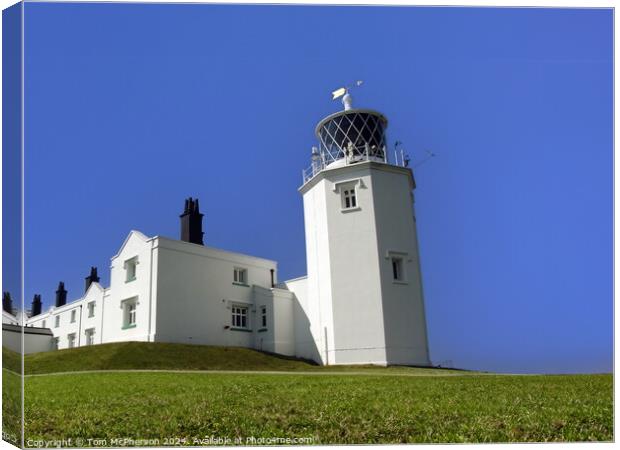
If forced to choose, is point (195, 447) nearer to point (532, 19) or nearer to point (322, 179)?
point (532, 19)

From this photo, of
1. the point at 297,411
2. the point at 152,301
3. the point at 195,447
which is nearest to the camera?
the point at 195,447

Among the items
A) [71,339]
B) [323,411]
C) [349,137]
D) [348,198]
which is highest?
[349,137]

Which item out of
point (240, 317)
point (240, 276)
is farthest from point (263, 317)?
point (240, 276)

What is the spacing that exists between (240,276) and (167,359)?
219 centimetres

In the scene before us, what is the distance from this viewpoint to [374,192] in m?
15.8

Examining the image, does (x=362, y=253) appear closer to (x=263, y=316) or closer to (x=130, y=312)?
(x=263, y=316)

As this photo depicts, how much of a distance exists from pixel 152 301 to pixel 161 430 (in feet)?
28.9

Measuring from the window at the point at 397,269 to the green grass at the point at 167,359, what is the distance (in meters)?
4.52

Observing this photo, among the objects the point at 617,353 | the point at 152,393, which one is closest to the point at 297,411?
the point at 152,393

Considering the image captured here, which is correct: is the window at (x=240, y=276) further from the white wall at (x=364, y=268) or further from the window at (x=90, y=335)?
the window at (x=90, y=335)

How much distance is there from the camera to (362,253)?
50.0 feet

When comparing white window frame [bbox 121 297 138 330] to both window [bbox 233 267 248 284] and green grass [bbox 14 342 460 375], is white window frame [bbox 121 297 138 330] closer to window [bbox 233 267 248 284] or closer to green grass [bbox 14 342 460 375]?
green grass [bbox 14 342 460 375]

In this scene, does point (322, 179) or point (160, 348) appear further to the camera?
point (322, 179)

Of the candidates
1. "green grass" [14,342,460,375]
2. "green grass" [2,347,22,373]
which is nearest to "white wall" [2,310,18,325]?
"green grass" [2,347,22,373]
